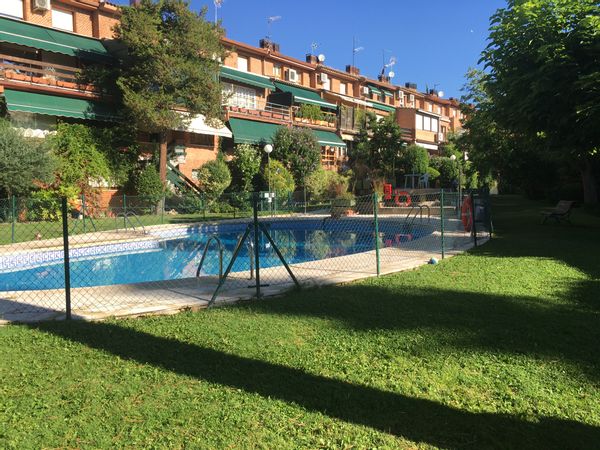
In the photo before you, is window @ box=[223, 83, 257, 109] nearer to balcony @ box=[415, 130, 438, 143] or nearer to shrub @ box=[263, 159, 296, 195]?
shrub @ box=[263, 159, 296, 195]

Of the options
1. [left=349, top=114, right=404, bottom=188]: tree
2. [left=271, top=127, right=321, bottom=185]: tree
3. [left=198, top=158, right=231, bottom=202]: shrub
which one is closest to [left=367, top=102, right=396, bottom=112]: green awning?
[left=349, top=114, right=404, bottom=188]: tree

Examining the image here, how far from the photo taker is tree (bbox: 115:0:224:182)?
72.7 feet

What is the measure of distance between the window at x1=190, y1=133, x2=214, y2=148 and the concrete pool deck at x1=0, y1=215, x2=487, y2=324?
824 inches

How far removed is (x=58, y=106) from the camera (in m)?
21.7

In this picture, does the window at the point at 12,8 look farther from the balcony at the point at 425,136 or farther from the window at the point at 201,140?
the balcony at the point at 425,136

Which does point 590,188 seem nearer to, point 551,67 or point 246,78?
point 551,67

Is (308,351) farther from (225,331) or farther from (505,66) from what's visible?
(505,66)

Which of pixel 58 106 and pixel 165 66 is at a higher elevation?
pixel 165 66

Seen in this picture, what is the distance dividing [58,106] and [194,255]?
1306 cm

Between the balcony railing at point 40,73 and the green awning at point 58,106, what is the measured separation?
1.99 feet

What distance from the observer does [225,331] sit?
5.04m

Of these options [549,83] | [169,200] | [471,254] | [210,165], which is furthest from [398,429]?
[210,165]

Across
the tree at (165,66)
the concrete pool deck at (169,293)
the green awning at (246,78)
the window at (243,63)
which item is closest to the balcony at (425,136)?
the green awning at (246,78)

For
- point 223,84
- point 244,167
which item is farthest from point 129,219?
point 223,84
